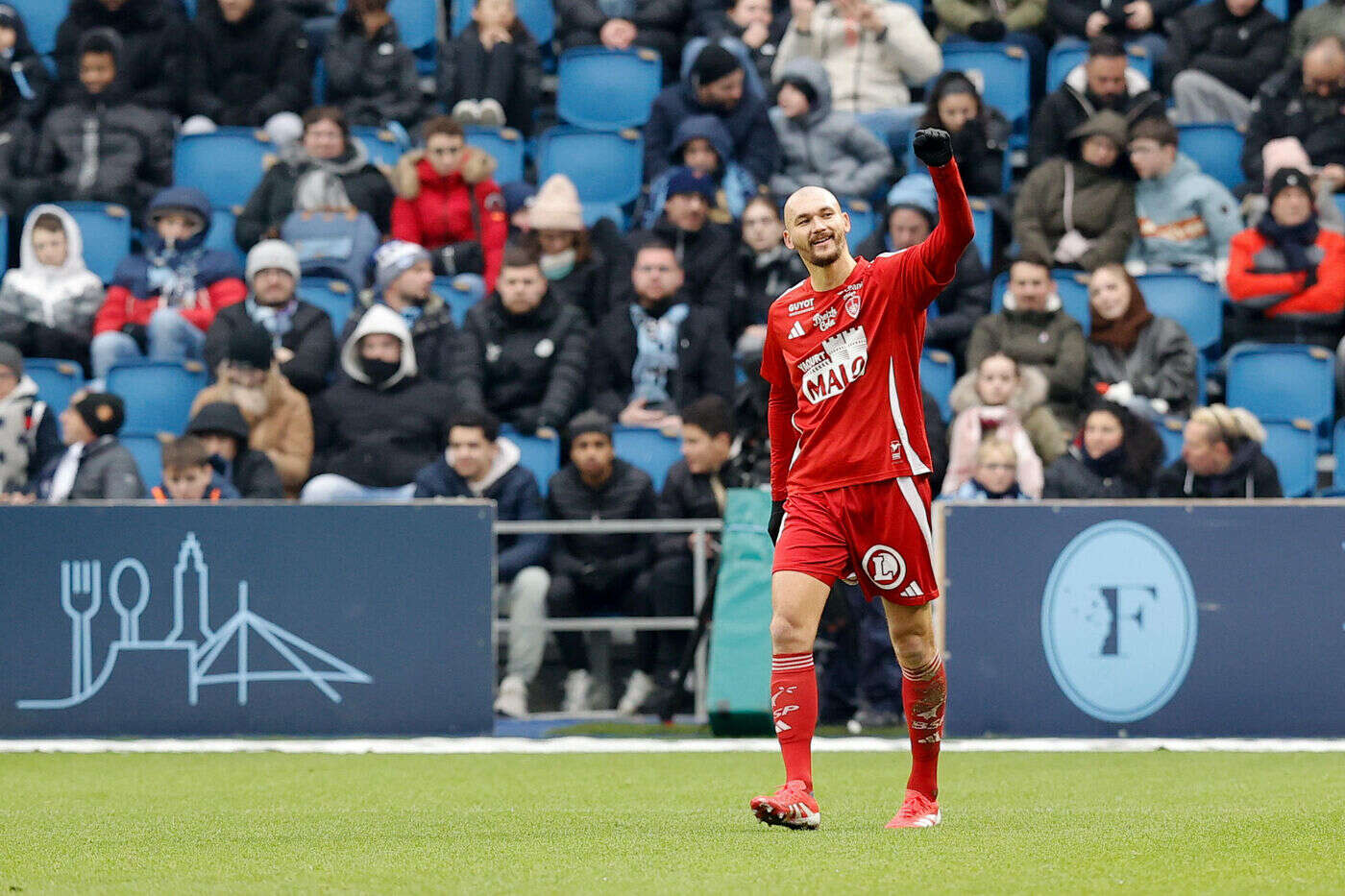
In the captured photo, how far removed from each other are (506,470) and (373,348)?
56.2 inches

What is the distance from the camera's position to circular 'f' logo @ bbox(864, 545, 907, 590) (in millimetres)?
6195

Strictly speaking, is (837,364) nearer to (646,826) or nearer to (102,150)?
(646,826)

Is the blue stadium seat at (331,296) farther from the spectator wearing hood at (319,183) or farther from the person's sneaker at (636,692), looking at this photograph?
the person's sneaker at (636,692)

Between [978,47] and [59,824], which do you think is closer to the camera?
[59,824]

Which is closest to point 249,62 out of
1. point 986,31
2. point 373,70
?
point 373,70

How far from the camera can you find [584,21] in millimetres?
16078

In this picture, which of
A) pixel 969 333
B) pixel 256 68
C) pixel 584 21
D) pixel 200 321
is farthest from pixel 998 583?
pixel 256 68

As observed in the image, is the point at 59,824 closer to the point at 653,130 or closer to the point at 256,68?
the point at 653,130

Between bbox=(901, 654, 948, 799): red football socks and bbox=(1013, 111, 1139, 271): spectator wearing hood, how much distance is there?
→ 7.76 m

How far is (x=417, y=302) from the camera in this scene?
13445mm

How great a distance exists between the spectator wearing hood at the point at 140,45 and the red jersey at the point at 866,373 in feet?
36.4

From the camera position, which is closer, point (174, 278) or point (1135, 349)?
point (1135, 349)

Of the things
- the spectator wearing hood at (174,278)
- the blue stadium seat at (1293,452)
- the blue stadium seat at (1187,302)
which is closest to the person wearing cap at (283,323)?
the spectator wearing hood at (174,278)

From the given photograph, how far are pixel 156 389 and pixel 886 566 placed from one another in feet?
27.4
